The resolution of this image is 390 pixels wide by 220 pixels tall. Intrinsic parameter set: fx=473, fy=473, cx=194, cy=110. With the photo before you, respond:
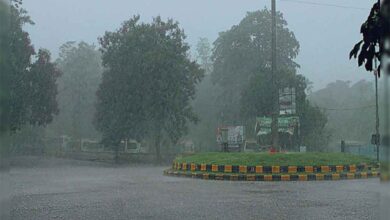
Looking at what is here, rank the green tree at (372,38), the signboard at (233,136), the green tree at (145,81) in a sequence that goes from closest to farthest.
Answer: the green tree at (372,38) < the signboard at (233,136) < the green tree at (145,81)

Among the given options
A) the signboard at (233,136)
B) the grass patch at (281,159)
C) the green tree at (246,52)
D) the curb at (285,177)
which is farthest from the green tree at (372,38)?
the green tree at (246,52)

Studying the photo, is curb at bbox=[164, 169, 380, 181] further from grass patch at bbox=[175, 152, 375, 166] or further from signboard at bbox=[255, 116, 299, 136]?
signboard at bbox=[255, 116, 299, 136]

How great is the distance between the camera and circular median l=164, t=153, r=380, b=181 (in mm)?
16547

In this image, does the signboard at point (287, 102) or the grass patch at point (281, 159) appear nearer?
the grass patch at point (281, 159)

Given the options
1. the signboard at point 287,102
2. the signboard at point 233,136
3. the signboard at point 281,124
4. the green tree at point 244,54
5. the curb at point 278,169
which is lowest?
the curb at point 278,169

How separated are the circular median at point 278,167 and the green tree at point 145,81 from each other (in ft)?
57.4

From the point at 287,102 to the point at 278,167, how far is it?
5.73 meters

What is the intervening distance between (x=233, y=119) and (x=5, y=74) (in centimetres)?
4643

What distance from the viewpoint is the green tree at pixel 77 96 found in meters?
53.5

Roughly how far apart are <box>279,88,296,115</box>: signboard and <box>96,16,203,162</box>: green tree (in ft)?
49.6

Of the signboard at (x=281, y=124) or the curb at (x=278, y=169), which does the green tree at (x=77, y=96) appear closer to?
the signboard at (x=281, y=124)

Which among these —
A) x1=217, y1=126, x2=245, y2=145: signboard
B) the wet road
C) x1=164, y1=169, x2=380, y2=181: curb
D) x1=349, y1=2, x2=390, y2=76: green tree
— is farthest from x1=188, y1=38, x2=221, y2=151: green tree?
x1=349, y1=2, x2=390, y2=76: green tree

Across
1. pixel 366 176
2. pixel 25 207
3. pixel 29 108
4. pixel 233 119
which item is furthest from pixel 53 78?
pixel 25 207

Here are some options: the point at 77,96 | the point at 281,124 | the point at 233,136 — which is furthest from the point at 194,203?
the point at 77,96
